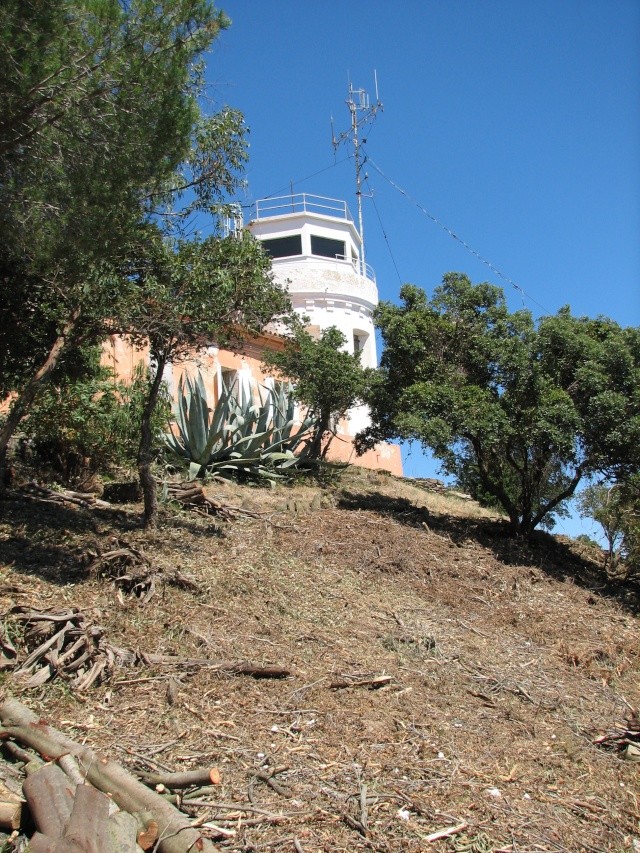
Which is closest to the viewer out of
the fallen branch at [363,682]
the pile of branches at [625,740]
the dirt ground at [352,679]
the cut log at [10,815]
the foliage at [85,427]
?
the cut log at [10,815]

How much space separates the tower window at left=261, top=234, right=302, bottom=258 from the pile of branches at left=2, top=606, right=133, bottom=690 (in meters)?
26.0

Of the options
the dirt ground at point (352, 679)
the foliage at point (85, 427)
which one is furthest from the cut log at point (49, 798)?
the foliage at point (85, 427)

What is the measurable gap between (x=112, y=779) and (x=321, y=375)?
12.1 metres

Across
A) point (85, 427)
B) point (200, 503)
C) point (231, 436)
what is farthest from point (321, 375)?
point (85, 427)

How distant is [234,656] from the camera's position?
22.7 ft

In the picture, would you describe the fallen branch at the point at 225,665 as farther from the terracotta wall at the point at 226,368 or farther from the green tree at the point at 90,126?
the terracotta wall at the point at 226,368

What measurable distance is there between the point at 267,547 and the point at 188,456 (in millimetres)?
3959

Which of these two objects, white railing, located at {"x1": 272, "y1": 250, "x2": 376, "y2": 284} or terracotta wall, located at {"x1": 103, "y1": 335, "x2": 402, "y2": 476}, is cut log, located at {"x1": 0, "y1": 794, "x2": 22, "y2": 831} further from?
white railing, located at {"x1": 272, "y1": 250, "x2": 376, "y2": 284}

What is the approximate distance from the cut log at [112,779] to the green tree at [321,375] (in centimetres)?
1114

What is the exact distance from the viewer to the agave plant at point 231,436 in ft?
44.4

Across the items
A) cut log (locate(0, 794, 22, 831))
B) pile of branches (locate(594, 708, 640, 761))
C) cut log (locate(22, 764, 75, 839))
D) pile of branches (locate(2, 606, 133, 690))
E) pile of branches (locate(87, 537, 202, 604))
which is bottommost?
pile of branches (locate(594, 708, 640, 761))

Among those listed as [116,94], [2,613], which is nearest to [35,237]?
[116,94]

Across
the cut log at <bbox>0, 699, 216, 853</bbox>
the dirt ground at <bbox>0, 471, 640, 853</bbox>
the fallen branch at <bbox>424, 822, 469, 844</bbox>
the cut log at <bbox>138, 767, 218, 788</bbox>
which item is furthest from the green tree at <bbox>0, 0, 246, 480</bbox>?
the fallen branch at <bbox>424, 822, 469, 844</bbox>

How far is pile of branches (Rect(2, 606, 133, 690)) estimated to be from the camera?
19.6 feet
